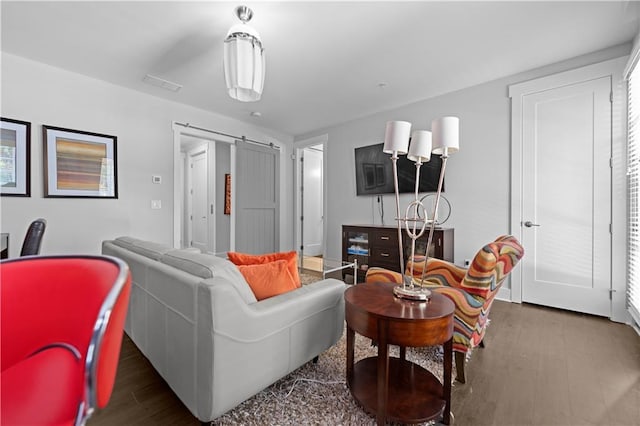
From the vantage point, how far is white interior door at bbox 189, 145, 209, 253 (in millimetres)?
5770

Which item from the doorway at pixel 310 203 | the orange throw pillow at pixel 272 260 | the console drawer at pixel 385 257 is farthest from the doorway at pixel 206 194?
the orange throw pillow at pixel 272 260

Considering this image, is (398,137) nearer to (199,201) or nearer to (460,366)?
(460,366)

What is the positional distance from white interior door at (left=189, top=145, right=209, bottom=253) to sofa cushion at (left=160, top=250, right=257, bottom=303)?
176 inches

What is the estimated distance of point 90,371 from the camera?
0.51 m

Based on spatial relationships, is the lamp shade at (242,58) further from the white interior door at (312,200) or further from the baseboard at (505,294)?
the white interior door at (312,200)

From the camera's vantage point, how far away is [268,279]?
1605 mm

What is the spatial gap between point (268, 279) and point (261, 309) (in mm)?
264

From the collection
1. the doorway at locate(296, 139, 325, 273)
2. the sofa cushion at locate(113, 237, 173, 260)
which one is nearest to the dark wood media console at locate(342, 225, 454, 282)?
the doorway at locate(296, 139, 325, 273)

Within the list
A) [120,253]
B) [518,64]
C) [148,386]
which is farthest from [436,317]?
[518,64]

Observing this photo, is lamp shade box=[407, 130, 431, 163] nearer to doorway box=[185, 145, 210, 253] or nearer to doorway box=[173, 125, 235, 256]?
doorway box=[173, 125, 235, 256]

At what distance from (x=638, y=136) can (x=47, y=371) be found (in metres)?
3.82

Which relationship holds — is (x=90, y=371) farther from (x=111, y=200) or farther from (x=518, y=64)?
(x=518, y=64)

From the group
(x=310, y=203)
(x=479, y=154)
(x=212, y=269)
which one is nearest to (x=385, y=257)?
(x=479, y=154)

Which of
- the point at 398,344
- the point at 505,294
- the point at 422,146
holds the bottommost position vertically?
the point at 505,294
